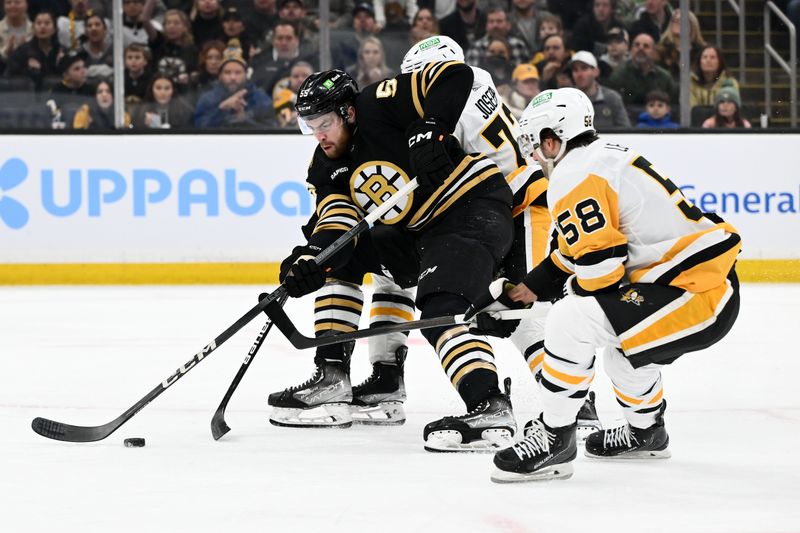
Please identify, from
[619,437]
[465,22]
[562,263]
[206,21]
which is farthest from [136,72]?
[619,437]

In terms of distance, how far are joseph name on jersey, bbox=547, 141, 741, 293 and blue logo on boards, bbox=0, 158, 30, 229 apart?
492 cm

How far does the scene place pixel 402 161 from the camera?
3145 mm

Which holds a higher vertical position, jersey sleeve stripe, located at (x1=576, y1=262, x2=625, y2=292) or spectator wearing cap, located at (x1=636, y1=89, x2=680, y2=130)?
spectator wearing cap, located at (x1=636, y1=89, x2=680, y2=130)

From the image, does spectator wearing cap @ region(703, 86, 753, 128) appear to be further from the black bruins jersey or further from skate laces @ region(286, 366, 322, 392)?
skate laces @ region(286, 366, 322, 392)

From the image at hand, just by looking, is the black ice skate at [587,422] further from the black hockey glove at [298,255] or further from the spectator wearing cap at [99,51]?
the spectator wearing cap at [99,51]

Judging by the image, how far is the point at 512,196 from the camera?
320cm

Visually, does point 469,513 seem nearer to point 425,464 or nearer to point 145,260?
point 425,464

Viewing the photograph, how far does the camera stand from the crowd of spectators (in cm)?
687

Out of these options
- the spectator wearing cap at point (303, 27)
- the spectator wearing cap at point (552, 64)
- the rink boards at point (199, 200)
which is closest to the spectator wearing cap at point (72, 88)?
the rink boards at point (199, 200)

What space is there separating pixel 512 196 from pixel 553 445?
917mm

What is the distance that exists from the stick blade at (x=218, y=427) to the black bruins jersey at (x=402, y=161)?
0.54 m

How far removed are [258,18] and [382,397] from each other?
4171 mm

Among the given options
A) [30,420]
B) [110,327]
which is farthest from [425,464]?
[110,327]

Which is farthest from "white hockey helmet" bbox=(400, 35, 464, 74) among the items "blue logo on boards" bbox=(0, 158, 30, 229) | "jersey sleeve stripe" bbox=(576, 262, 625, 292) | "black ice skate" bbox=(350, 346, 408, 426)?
"blue logo on boards" bbox=(0, 158, 30, 229)
